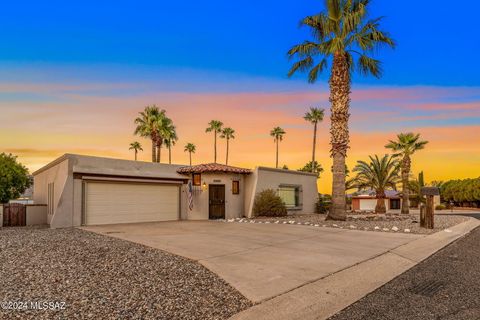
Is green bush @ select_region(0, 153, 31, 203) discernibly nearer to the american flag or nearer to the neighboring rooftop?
the american flag

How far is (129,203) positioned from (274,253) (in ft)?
41.6

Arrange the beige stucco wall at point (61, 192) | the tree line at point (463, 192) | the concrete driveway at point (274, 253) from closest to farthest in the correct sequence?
the concrete driveway at point (274, 253) < the beige stucco wall at point (61, 192) < the tree line at point (463, 192)

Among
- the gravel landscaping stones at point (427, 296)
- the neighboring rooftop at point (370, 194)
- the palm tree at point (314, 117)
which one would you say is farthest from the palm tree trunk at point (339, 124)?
the palm tree at point (314, 117)

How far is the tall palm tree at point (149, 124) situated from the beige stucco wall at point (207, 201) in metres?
23.5

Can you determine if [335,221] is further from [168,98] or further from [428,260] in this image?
[168,98]

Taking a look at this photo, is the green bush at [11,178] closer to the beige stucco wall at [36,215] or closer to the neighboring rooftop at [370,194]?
the beige stucco wall at [36,215]

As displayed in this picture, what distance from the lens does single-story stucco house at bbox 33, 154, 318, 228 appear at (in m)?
18.7

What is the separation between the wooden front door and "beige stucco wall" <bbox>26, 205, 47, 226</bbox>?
9.83 meters

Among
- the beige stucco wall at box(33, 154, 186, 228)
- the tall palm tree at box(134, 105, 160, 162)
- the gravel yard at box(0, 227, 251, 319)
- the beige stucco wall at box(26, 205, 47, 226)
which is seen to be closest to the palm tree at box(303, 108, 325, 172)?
the tall palm tree at box(134, 105, 160, 162)

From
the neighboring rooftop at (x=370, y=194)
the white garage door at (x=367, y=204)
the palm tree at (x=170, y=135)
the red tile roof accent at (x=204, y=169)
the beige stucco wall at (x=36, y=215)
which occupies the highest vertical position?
the palm tree at (x=170, y=135)

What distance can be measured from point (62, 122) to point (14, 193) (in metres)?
23.2

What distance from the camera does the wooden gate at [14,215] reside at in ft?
65.6

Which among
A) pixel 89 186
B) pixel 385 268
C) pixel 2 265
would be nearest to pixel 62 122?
pixel 89 186

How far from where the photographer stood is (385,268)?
9562mm
